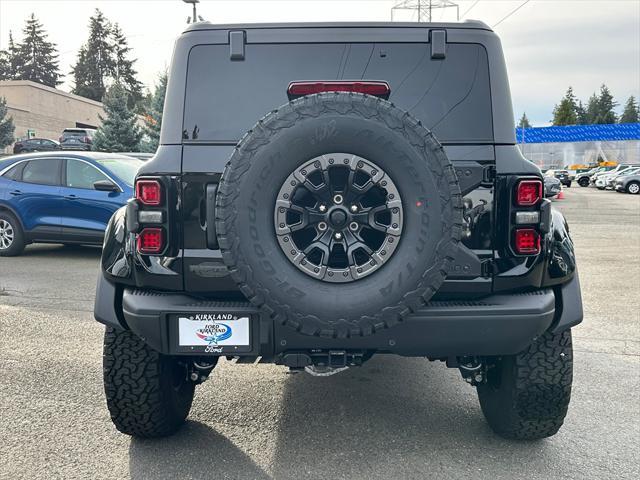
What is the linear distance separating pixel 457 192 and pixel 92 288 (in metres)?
5.55

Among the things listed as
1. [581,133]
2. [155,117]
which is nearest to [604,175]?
[581,133]

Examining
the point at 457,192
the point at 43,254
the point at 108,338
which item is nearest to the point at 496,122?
the point at 457,192

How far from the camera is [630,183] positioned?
33.3m

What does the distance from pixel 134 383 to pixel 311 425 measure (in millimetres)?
982

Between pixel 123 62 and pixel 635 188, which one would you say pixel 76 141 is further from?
pixel 123 62

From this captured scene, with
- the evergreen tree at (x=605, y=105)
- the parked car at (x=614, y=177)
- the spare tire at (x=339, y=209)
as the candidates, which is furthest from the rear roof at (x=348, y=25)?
the evergreen tree at (x=605, y=105)

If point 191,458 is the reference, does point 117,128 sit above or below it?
above

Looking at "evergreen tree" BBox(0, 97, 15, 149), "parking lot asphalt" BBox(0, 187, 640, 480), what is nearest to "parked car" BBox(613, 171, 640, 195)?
"parking lot asphalt" BBox(0, 187, 640, 480)

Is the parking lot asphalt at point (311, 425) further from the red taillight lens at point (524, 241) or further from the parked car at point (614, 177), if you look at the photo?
the parked car at point (614, 177)

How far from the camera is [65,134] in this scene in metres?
35.4

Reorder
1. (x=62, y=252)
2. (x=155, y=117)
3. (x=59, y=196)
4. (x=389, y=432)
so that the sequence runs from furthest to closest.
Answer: (x=155, y=117)
(x=62, y=252)
(x=59, y=196)
(x=389, y=432)

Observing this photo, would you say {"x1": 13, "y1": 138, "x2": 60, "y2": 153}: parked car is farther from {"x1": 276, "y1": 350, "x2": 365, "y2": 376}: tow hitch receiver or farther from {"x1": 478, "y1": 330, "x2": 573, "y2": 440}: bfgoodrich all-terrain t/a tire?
{"x1": 478, "y1": 330, "x2": 573, "y2": 440}: bfgoodrich all-terrain t/a tire

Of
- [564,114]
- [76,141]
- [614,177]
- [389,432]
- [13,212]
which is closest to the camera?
[389,432]

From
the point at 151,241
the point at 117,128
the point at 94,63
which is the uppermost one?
the point at 94,63
